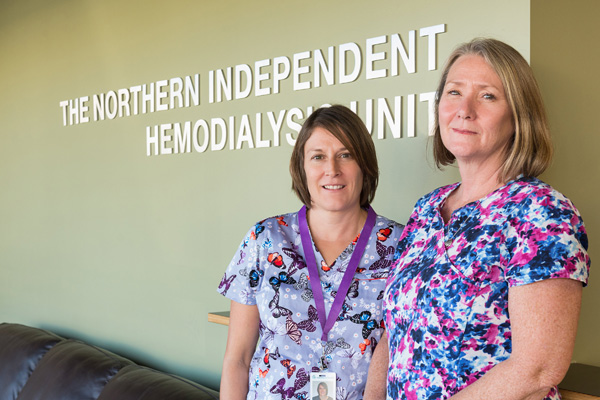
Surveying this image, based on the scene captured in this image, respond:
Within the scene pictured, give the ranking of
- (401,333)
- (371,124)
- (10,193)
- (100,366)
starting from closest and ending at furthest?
1. (401,333)
2. (371,124)
3. (100,366)
4. (10,193)

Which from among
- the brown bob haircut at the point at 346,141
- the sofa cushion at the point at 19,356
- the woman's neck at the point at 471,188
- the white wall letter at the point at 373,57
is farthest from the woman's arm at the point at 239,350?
the sofa cushion at the point at 19,356

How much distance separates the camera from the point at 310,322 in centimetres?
178

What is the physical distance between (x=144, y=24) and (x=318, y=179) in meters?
1.90

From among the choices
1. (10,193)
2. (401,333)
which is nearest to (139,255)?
(10,193)

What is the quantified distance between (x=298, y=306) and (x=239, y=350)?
0.24 meters

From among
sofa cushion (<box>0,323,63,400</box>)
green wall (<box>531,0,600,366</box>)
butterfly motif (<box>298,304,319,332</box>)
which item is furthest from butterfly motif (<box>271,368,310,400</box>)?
sofa cushion (<box>0,323,63,400</box>)

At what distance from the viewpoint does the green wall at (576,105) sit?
1.84 m

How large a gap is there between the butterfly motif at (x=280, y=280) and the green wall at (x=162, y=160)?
57cm

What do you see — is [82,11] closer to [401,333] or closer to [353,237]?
[353,237]

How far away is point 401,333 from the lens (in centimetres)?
150

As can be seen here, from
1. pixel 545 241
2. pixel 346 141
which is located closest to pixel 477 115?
pixel 545 241

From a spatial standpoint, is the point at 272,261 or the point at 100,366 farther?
the point at 100,366

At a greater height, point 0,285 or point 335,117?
point 335,117

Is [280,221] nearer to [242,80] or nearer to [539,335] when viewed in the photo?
[539,335]
